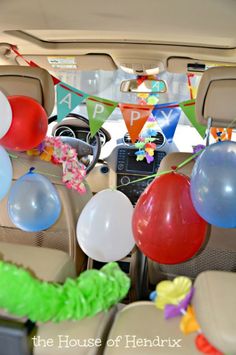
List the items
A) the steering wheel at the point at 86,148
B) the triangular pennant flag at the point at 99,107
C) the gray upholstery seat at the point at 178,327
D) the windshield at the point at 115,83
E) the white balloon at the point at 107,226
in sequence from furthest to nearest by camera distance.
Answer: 1. the steering wheel at the point at 86,148
2. the windshield at the point at 115,83
3. the triangular pennant flag at the point at 99,107
4. the white balloon at the point at 107,226
5. the gray upholstery seat at the point at 178,327

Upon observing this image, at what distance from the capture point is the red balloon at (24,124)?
1583 millimetres

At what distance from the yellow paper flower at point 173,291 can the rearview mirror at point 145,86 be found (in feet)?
6.46

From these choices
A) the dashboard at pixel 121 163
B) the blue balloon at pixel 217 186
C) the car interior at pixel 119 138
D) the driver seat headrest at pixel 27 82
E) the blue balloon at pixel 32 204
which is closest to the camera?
the car interior at pixel 119 138

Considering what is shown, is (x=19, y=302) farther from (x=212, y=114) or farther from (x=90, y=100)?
(x=90, y=100)

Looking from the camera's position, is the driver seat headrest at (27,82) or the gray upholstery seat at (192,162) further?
the driver seat headrest at (27,82)

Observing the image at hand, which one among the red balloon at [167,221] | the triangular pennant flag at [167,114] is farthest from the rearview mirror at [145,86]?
the red balloon at [167,221]

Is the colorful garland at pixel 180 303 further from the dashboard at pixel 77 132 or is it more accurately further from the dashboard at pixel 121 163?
the dashboard at pixel 77 132

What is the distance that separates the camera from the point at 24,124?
1585mm

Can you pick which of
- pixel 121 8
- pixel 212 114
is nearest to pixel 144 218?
pixel 212 114

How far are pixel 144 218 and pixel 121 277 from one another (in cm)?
31

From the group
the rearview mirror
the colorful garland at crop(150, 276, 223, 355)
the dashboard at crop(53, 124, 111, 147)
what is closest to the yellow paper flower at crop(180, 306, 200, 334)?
the colorful garland at crop(150, 276, 223, 355)

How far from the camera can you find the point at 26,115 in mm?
1594

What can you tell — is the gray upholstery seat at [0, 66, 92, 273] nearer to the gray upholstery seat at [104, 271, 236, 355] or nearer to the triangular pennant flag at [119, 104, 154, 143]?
the triangular pennant flag at [119, 104, 154, 143]

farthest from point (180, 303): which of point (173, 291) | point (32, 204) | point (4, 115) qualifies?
point (4, 115)
